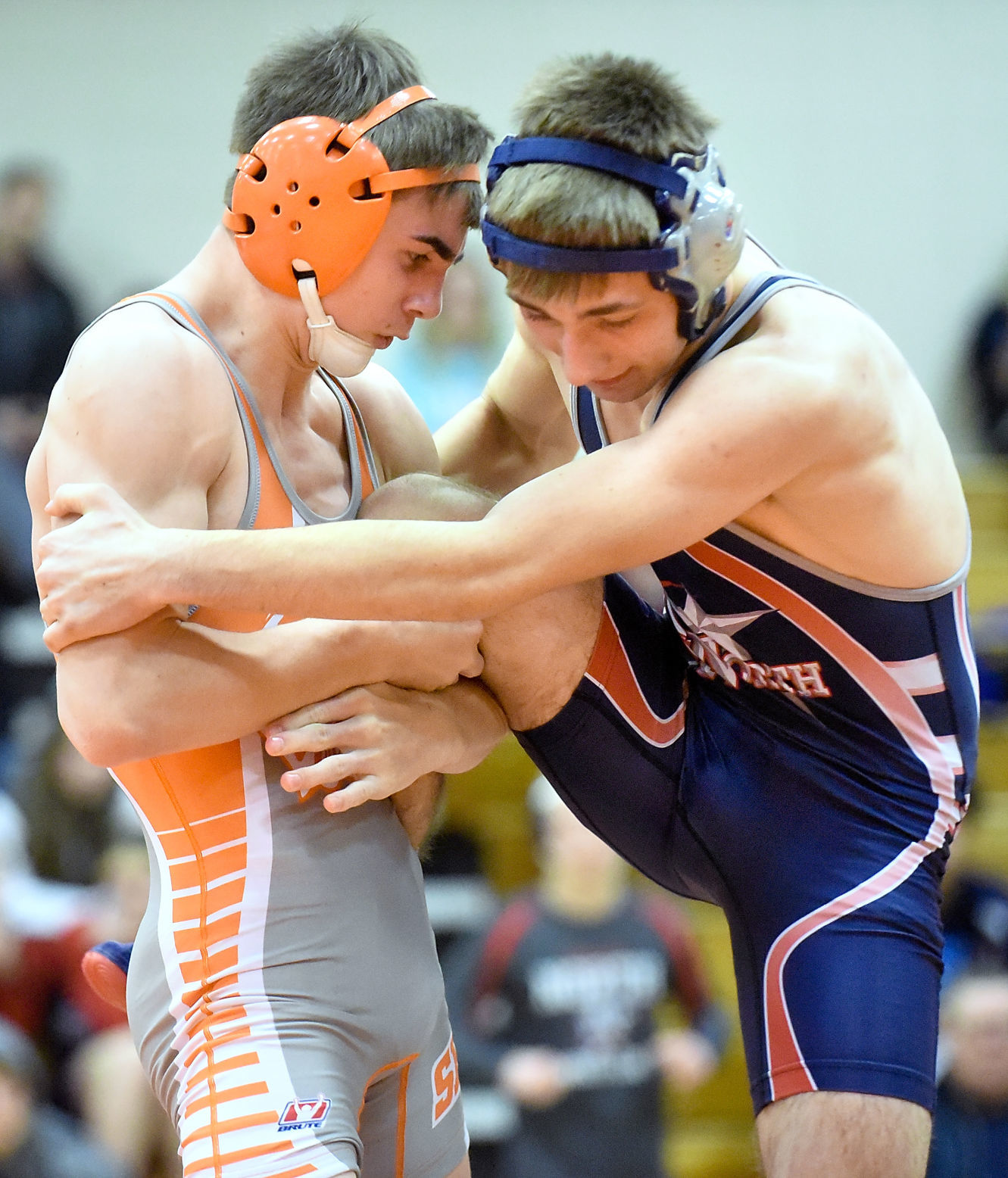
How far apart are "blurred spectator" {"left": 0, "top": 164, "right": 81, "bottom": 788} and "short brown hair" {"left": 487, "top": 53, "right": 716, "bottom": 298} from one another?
4.75 m

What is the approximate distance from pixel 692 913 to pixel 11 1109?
9.81ft

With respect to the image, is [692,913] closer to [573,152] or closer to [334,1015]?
[334,1015]

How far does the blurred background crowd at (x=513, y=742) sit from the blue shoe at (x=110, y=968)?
2295mm

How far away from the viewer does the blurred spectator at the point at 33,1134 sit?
5.06 metres

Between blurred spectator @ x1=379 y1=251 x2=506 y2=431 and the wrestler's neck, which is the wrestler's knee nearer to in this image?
the wrestler's neck

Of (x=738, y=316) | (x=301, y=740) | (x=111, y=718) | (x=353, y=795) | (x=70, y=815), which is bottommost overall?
(x=70, y=815)

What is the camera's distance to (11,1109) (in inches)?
199

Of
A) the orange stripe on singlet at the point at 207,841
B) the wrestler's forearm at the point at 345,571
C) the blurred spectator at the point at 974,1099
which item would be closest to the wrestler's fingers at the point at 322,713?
the orange stripe on singlet at the point at 207,841

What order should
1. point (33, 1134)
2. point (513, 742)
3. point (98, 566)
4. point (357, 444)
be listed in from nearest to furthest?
point (98, 566), point (357, 444), point (33, 1134), point (513, 742)

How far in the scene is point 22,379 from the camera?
7234mm

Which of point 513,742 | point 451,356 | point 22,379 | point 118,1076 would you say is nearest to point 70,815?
point 118,1076

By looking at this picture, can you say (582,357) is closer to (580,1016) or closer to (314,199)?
(314,199)

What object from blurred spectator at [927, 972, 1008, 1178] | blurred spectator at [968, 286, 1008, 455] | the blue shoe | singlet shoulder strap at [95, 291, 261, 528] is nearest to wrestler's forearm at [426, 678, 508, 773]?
singlet shoulder strap at [95, 291, 261, 528]

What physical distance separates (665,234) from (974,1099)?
152 inches
